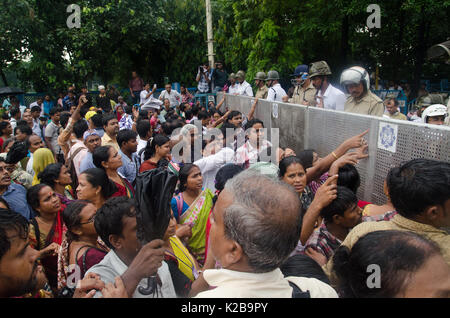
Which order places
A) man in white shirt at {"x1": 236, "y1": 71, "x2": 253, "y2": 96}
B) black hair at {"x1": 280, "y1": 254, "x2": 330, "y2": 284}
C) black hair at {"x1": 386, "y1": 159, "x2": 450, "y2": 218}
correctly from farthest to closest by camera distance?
man in white shirt at {"x1": 236, "y1": 71, "x2": 253, "y2": 96}, black hair at {"x1": 386, "y1": 159, "x2": 450, "y2": 218}, black hair at {"x1": 280, "y1": 254, "x2": 330, "y2": 284}

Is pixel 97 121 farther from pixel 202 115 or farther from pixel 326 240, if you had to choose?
pixel 326 240

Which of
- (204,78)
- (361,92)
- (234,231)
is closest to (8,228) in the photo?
(234,231)

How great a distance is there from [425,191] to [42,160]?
4245mm

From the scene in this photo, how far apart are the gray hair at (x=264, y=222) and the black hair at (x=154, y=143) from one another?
10.2ft

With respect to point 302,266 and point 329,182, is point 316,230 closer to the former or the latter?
point 329,182

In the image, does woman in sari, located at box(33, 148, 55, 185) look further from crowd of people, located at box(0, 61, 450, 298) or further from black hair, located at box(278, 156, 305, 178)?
black hair, located at box(278, 156, 305, 178)

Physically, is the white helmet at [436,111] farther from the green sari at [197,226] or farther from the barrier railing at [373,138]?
the green sari at [197,226]

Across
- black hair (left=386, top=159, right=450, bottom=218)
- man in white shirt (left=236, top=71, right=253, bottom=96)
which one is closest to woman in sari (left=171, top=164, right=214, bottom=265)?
black hair (left=386, top=159, right=450, bottom=218)

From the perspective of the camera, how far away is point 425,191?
182cm

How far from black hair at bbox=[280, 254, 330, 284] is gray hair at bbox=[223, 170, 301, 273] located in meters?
0.39

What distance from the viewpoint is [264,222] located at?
122 centimetres

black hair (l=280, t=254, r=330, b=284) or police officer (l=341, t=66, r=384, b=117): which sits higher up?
police officer (l=341, t=66, r=384, b=117)

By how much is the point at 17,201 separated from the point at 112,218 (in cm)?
196

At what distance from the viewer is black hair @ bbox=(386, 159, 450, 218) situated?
5.92ft
